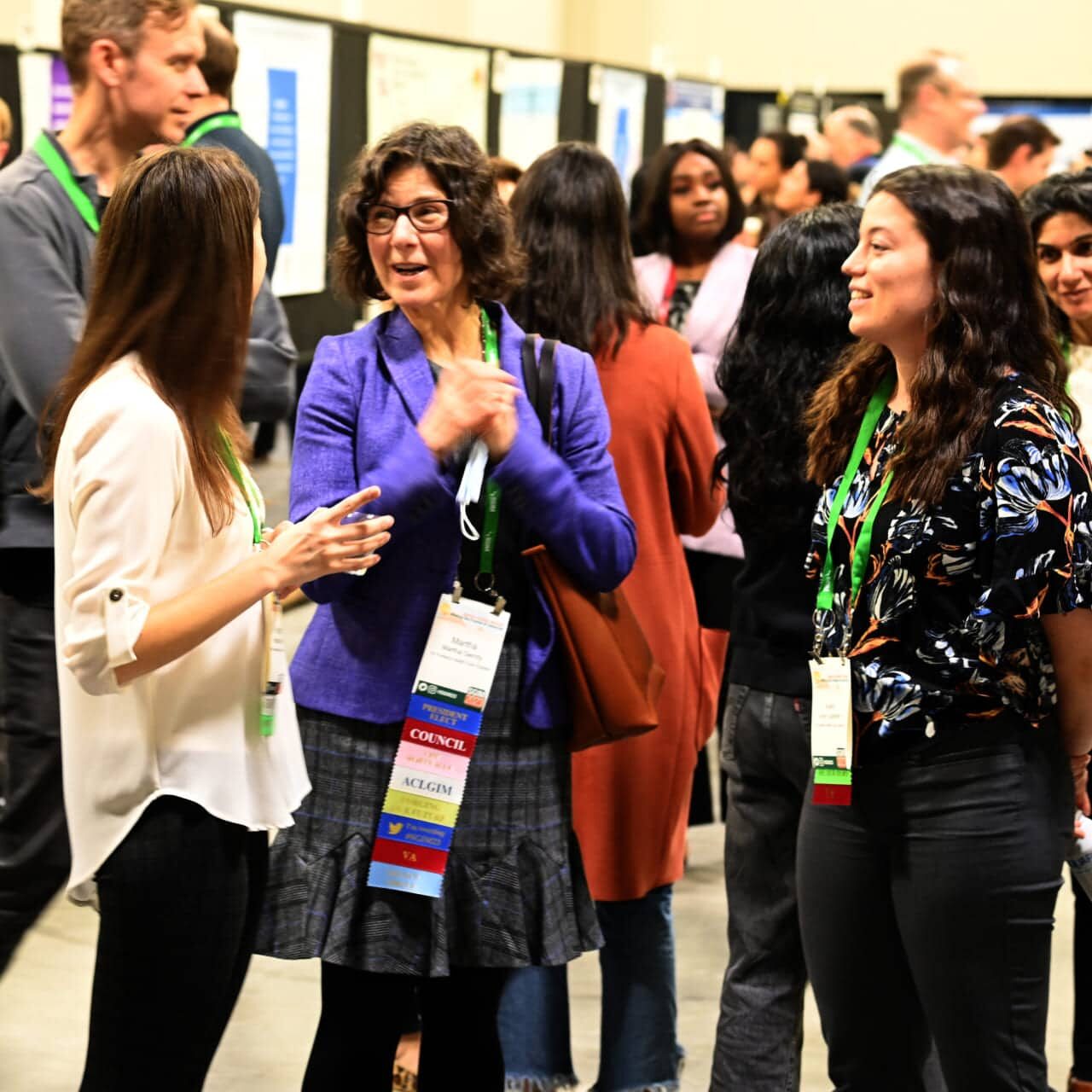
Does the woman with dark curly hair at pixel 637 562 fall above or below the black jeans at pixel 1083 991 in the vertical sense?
above

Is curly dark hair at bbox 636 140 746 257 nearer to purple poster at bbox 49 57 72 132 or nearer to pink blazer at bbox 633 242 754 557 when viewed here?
pink blazer at bbox 633 242 754 557

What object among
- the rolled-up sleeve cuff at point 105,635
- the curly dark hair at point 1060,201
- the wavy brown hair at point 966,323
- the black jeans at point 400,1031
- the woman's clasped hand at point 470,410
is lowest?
the black jeans at point 400,1031

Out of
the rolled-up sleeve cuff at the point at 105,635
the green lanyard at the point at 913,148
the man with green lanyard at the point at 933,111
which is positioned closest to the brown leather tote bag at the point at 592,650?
the rolled-up sleeve cuff at the point at 105,635

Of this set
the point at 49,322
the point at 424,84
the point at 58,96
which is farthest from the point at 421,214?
the point at 424,84

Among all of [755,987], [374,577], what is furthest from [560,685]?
[755,987]

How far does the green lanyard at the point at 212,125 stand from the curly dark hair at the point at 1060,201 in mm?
1649

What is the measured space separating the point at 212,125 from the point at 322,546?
1.89 m

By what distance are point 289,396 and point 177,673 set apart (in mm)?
1251

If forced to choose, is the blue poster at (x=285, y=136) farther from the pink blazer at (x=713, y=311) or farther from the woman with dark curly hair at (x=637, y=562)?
the woman with dark curly hair at (x=637, y=562)

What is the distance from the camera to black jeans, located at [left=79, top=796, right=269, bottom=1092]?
6.39 feet

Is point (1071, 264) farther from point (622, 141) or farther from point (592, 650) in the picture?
point (622, 141)

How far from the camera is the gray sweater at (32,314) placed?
2.76 m

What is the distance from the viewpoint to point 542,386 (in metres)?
2.46

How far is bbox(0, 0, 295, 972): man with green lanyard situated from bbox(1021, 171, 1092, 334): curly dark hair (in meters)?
1.45
